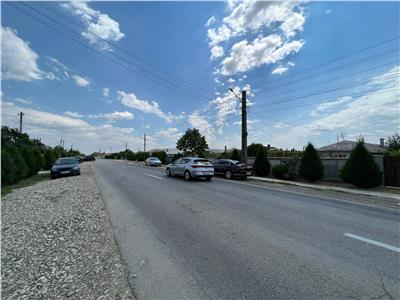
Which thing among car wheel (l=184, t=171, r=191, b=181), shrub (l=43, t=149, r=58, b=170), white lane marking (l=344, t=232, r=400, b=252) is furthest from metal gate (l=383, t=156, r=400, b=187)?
shrub (l=43, t=149, r=58, b=170)

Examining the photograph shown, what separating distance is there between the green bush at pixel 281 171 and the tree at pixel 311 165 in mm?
1774

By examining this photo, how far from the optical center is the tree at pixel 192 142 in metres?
65.1

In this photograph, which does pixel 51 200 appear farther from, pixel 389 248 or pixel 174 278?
pixel 389 248

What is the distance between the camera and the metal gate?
1328 centimetres

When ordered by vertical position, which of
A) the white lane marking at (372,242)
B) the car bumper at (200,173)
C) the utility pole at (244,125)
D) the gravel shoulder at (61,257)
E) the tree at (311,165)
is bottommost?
the gravel shoulder at (61,257)

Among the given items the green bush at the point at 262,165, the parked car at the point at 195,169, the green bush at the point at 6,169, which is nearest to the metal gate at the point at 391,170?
the green bush at the point at 262,165

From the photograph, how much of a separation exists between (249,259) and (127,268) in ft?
6.37

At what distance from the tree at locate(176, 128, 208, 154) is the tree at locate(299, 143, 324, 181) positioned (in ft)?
159

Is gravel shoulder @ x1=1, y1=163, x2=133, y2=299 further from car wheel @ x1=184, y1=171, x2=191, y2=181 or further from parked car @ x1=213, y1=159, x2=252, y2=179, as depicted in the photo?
parked car @ x1=213, y1=159, x2=252, y2=179

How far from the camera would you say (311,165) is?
54.8ft

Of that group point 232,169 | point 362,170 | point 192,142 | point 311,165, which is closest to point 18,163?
point 232,169

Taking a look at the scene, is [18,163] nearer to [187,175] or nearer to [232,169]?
[187,175]

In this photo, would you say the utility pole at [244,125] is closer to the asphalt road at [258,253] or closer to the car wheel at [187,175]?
the car wheel at [187,175]

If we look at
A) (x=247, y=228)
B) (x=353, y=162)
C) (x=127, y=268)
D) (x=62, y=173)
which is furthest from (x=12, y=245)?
(x=353, y=162)
